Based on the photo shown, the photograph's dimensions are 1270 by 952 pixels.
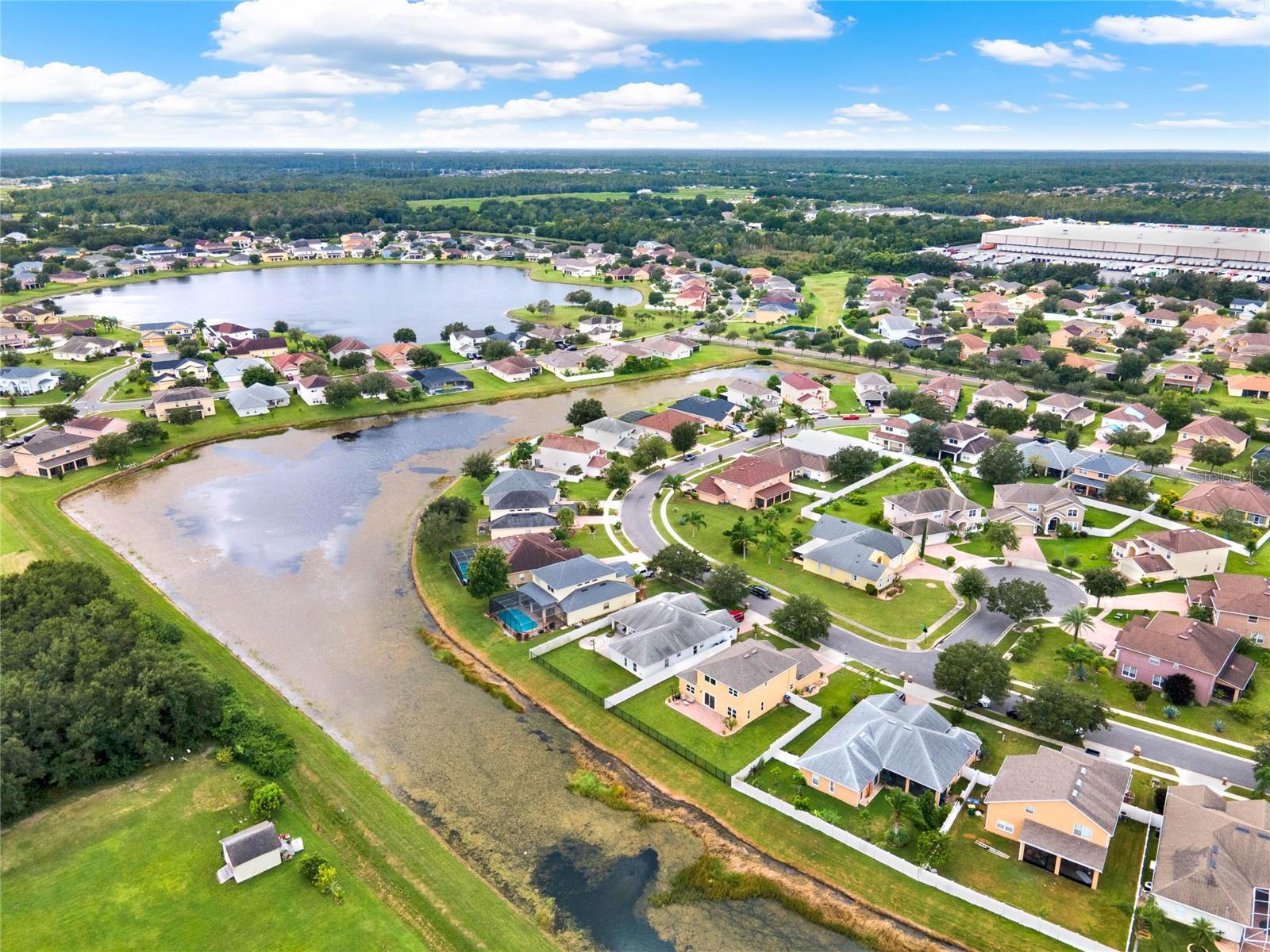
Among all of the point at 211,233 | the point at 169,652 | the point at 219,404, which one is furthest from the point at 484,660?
the point at 211,233

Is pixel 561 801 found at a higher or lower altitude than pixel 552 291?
lower

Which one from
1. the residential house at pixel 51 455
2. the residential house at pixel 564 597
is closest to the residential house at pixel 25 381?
the residential house at pixel 51 455

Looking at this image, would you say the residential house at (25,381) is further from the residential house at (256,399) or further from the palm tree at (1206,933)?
the palm tree at (1206,933)

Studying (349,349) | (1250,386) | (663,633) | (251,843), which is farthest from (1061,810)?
(349,349)

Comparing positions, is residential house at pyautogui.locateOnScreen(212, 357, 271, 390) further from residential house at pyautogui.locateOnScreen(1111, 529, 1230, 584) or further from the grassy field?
residential house at pyautogui.locateOnScreen(1111, 529, 1230, 584)

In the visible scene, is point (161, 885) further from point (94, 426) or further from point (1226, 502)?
point (1226, 502)

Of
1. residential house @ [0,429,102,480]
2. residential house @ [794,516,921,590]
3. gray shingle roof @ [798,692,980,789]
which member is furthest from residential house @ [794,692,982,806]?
residential house @ [0,429,102,480]

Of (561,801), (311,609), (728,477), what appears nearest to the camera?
(561,801)

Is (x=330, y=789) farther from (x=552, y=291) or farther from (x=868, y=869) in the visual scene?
(x=552, y=291)
